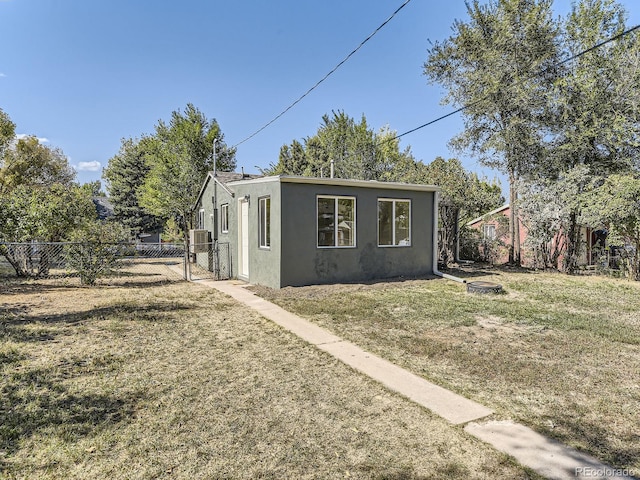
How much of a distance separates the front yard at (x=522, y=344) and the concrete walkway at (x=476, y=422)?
0.14 meters

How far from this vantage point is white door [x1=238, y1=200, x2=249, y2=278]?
1108cm

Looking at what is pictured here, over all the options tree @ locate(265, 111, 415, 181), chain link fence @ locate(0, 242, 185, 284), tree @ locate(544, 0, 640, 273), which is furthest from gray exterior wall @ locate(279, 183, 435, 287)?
tree @ locate(265, 111, 415, 181)

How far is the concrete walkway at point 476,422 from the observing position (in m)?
2.45

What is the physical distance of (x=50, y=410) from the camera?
128 inches

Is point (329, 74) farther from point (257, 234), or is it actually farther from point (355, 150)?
point (355, 150)

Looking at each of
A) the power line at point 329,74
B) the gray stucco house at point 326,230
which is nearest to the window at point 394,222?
the gray stucco house at point 326,230

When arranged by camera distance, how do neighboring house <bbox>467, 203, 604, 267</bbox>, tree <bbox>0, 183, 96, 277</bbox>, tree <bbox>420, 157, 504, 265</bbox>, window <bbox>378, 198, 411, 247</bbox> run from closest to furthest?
tree <bbox>0, 183, 96, 277</bbox>
window <bbox>378, 198, 411, 247</bbox>
tree <bbox>420, 157, 504, 265</bbox>
neighboring house <bbox>467, 203, 604, 267</bbox>

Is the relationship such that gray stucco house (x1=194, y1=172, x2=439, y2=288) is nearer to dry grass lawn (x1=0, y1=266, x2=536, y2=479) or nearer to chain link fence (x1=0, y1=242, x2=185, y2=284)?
chain link fence (x1=0, y1=242, x2=185, y2=284)

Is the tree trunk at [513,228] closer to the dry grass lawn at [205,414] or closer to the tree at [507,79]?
the tree at [507,79]

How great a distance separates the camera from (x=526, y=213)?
47.1 ft

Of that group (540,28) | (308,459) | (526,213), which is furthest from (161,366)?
(540,28)

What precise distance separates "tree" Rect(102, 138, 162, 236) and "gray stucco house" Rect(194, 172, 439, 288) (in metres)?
19.9

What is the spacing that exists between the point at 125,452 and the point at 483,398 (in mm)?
2952

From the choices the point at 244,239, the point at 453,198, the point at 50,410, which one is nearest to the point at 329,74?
the point at 244,239
